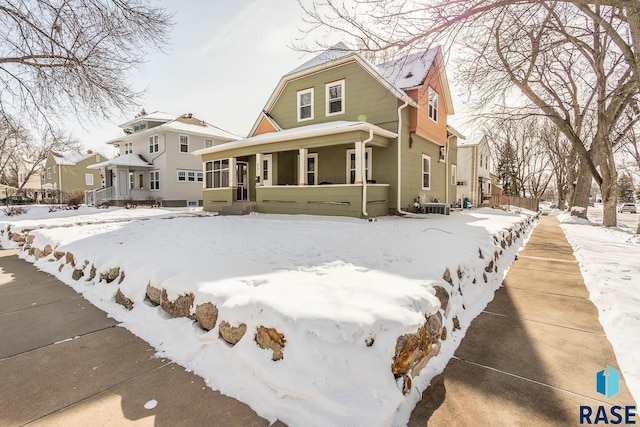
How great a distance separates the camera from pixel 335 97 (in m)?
12.2

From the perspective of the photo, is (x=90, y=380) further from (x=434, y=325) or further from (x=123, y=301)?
(x=434, y=325)

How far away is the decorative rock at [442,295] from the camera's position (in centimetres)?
311

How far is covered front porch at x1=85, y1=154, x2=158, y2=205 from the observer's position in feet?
72.0

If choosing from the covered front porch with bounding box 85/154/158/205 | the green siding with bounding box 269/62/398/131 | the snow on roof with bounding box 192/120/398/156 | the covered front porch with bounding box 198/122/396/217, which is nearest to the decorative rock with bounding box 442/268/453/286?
the covered front porch with bounding box 198/122/396/217

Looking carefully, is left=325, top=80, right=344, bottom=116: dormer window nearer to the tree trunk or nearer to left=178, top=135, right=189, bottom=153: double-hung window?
the tree trunk

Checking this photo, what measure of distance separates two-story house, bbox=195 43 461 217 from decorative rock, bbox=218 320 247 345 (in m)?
7.48

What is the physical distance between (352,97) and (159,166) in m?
17.1

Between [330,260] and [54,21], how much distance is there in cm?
1030

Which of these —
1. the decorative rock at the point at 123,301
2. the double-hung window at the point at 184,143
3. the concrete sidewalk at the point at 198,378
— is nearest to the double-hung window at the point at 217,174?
the double-hung window at the point at 184,143

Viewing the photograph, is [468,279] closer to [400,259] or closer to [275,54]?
[400,259]

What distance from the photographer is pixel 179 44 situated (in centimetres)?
904

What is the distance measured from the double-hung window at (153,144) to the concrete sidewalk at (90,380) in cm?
2180

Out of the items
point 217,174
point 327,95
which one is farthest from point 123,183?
point 327,95

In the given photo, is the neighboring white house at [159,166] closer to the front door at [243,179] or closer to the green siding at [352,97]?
the front door at [243,179]
